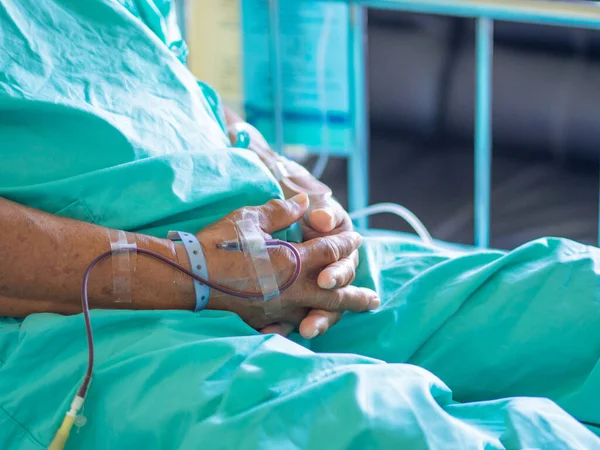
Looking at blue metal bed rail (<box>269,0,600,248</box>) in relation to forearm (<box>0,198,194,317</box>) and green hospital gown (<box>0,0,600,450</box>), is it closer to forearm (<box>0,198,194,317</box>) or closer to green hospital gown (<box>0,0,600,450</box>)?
green hospital gown (<box>0,0,600,450</box>)

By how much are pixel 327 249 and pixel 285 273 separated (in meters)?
0.08

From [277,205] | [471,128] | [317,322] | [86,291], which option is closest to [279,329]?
[317,322]

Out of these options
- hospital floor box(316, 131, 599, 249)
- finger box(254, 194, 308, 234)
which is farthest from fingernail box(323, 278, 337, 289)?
hospital floor box(316, 131, 599, 249)

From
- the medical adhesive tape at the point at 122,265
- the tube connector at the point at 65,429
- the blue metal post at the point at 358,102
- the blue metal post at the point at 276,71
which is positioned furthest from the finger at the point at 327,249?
the blue metal post at the point at 276,71

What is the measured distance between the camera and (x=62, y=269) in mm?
928

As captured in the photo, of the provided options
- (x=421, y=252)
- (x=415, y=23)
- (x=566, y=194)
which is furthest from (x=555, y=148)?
(x=421, y=252)

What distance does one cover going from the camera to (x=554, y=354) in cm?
102

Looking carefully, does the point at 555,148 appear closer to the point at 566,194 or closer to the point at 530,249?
the point at 566,194

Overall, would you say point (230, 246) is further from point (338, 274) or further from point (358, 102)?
point (358, 102)

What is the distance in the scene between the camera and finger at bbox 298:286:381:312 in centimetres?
105

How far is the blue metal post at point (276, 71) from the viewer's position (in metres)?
1.96

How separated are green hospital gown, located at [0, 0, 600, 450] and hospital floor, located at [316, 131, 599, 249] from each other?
5.18 feet

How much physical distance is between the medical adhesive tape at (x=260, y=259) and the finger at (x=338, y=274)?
63mm

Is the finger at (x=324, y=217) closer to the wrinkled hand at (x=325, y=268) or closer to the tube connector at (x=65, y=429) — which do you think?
the wrinkled hand at (x=325, y=268)
